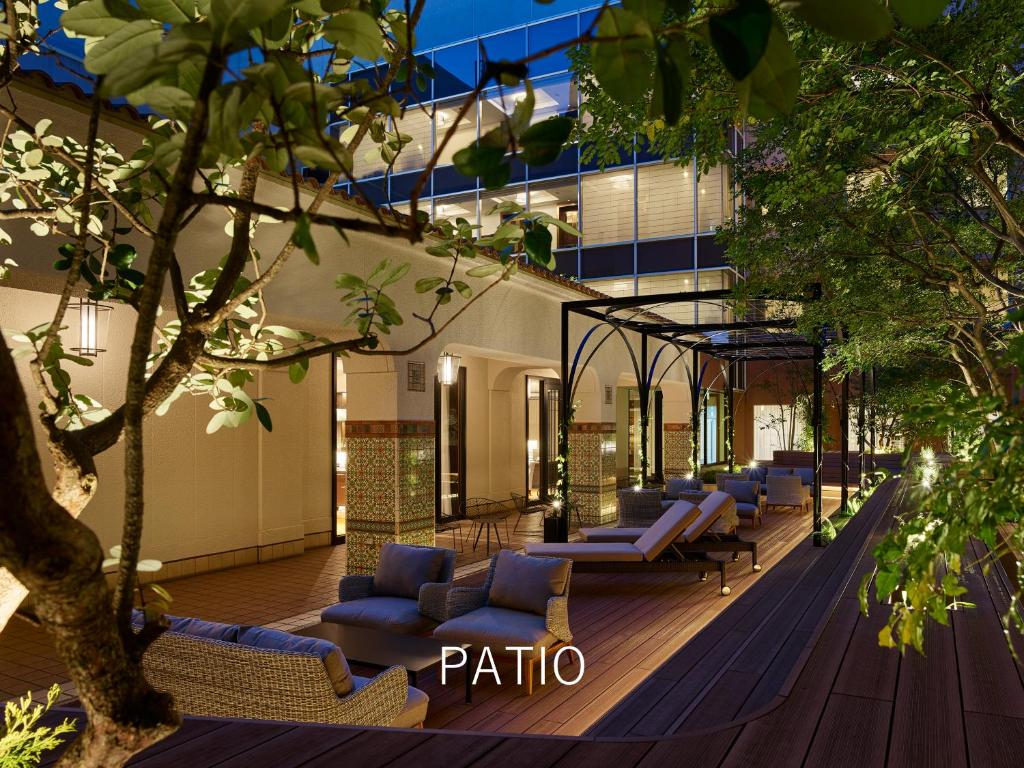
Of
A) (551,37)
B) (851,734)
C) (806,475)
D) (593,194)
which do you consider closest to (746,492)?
(806,475)

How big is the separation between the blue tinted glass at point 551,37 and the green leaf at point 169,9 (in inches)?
711

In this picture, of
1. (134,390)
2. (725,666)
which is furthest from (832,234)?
(134,390)

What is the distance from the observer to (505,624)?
546 centimetres

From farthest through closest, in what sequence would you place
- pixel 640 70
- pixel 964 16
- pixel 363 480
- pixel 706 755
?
pixel 363 480
pixel 964 16
pixel 706 755
pixel 640 70

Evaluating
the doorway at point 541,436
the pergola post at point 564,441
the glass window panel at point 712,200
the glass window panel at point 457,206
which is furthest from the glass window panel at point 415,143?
the pergola post at point 564,441

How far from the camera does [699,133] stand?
511cm

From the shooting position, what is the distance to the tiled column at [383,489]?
809 cm

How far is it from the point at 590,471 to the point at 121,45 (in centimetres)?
1300

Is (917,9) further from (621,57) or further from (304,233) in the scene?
(304,233)

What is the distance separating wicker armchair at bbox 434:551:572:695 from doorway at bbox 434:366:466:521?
299 inches

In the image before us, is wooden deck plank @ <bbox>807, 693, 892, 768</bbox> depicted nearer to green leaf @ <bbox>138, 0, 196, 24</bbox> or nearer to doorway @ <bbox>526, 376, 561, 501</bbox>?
green leaf @ <bbox>138, 0, 196, 24</bbox>

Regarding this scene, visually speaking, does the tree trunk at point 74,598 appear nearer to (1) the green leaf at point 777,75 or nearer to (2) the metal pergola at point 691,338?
(1) the green leaf at point 777,75

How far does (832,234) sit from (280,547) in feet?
26.5

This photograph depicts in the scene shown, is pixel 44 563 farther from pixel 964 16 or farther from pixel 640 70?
pixel 964 16
